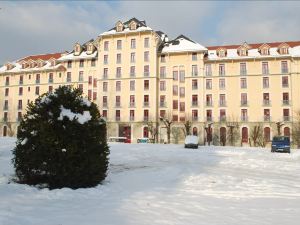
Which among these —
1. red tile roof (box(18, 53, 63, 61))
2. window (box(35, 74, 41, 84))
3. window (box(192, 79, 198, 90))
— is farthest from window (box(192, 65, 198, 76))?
window (box(35, 74, 41, 84))

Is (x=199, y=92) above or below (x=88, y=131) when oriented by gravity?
above

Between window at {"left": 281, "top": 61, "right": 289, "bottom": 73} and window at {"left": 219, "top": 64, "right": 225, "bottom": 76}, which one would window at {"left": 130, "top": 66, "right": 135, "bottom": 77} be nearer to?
window at {"left": 219, "top": 64, "right": 225, "bottom": 76}

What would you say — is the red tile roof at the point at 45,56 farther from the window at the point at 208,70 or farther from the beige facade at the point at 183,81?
the window at the point at 208,70

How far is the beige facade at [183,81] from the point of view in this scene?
5356 cm

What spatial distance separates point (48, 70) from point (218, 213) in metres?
60.8

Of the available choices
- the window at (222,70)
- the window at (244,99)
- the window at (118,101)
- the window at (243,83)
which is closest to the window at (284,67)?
the window at (243,83)

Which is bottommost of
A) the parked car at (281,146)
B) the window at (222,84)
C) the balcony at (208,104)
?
the parked car at (281,146)

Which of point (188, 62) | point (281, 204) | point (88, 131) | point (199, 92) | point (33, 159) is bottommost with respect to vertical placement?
point (281, 204)

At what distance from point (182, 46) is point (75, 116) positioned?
1894 inches

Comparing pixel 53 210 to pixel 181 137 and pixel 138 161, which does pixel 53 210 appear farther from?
pixel 181 137

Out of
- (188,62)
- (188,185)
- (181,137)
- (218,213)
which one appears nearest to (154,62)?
(188,62)

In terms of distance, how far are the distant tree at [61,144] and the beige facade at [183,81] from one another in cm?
4406

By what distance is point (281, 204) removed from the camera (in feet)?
33.3

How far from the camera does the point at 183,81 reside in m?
57.5
